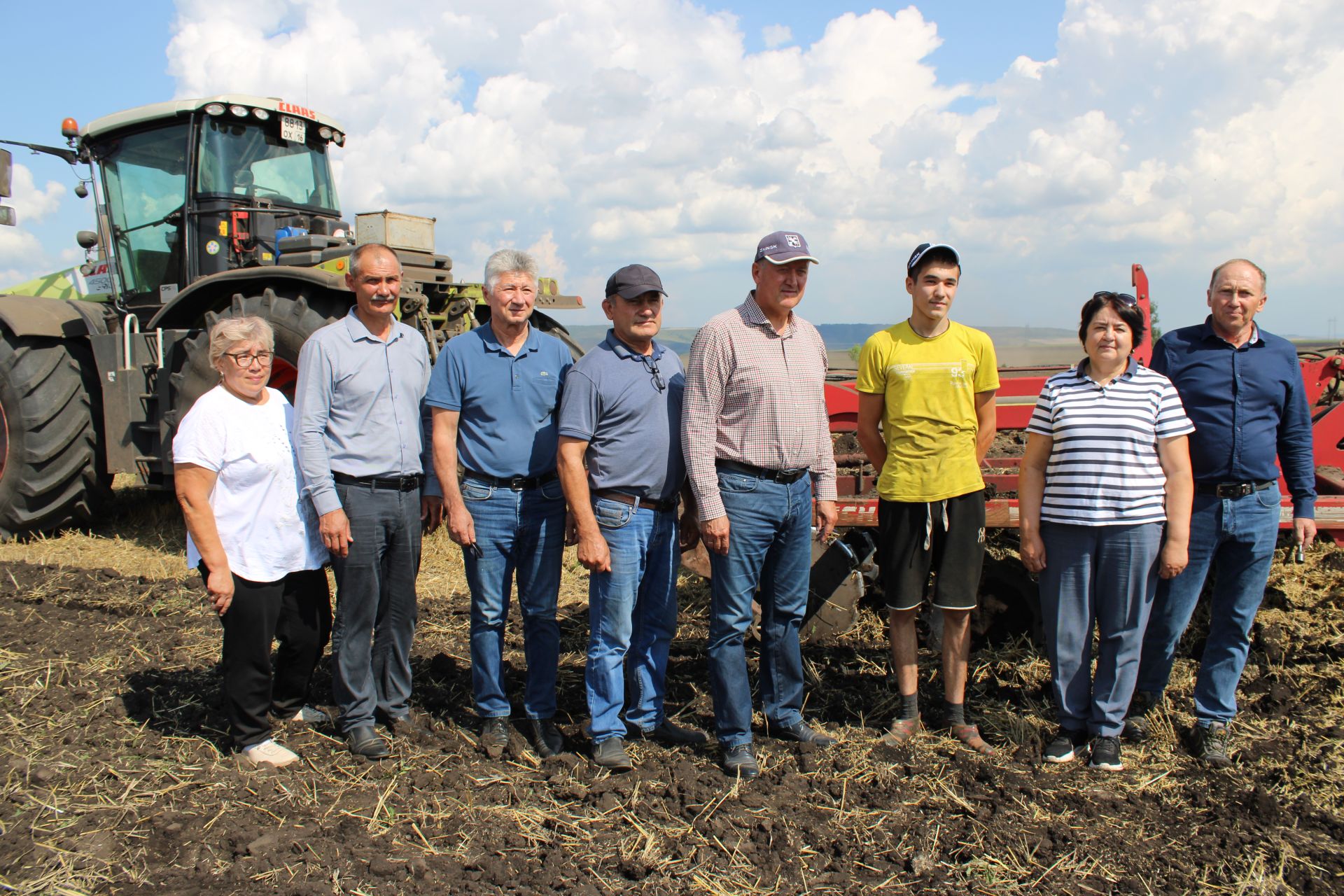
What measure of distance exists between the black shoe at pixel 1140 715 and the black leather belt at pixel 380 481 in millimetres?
2714

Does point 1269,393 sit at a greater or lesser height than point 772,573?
greater

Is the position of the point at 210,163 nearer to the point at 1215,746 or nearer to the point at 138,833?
the point at 138,833

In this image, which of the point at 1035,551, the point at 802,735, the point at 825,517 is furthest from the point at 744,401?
the point at 802,735

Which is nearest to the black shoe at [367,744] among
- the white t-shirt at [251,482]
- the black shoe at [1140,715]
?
the white t-shirt at [251,482]

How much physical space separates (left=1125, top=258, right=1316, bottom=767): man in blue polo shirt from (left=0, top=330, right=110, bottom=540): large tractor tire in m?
6.94

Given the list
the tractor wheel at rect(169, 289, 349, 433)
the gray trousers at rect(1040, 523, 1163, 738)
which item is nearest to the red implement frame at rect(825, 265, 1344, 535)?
the gray trousers at rect(1040, 523, 1163, 738)

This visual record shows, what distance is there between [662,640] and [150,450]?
493cm

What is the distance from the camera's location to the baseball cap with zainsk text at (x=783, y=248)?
10.7 ft

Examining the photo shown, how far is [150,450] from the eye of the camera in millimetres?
6883

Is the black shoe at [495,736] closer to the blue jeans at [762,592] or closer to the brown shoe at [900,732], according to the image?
the blue jeans at [762,592]

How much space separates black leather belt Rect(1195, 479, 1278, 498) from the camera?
3379mm

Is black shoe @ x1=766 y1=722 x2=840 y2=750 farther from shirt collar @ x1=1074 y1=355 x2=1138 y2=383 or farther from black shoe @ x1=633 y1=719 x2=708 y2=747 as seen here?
shirt collar @ x1=1074 y1=355 x2=1138 y2=383

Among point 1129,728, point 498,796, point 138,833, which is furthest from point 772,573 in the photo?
point 138,833

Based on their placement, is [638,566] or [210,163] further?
[210,163]
